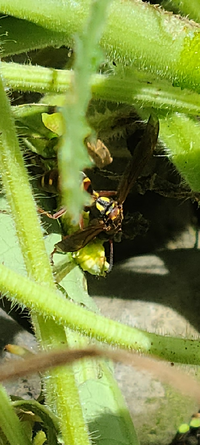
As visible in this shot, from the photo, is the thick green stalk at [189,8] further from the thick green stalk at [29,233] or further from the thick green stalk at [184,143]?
the thick green stalk at [29,233]

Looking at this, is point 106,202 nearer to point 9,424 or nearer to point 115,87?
point 115,87

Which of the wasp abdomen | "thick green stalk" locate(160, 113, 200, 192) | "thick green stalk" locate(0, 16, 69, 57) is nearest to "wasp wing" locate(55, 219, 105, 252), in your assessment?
the wasp abdomen

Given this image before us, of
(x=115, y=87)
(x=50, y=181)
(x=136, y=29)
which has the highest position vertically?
(x=136, y=29)

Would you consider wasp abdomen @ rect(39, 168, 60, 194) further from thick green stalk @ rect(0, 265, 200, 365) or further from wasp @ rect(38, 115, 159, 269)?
thick green stalk @ rect(0, 265, 200, 365)

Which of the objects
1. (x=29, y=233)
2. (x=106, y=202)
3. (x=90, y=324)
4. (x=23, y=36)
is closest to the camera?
(x=90, y=324)

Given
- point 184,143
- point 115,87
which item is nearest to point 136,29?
point 115,87

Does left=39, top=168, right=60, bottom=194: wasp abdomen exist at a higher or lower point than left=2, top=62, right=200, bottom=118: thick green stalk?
lower
